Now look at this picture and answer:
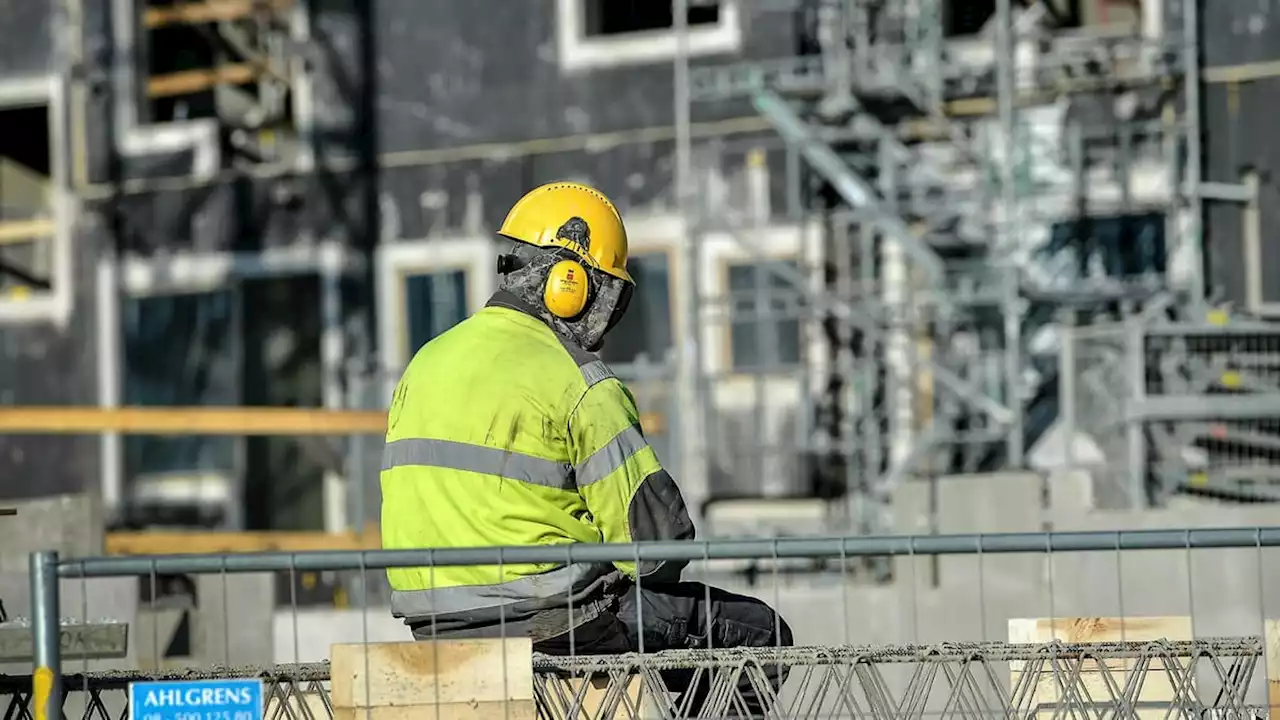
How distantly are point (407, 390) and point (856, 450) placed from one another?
10908mm

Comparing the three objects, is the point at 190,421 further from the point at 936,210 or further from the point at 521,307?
the point at 521,307

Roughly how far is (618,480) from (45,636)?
1.65 metres

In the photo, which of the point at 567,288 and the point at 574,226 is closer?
the point at 567,288

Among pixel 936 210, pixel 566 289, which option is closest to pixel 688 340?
pixel 936 210

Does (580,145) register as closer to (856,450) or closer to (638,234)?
(638,234)

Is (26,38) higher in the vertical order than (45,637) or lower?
higher

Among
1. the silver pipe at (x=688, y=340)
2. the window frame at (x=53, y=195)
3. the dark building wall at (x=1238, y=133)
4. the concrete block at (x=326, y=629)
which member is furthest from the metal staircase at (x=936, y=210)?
the window frame at (x=53, y=195)

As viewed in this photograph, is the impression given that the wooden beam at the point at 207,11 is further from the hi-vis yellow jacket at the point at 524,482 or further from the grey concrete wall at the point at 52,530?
the hi-vis yellow jacket at the point at 524,482

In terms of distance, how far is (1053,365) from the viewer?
16906mm

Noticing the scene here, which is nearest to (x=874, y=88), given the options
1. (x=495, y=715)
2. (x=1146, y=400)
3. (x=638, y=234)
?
(x=638, y=234)

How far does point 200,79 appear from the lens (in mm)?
20391

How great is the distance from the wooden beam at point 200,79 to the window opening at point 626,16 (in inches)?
125

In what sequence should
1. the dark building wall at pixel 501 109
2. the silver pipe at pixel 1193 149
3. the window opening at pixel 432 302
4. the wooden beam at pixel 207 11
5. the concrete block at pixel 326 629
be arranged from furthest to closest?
the wooden beam at pixel 207 11 < the window opening at pixel 432 302 < the dark building wall at pixel 501 109 < the silver pipe at pixel 1193 149 < the concrete block at pixel 326 629

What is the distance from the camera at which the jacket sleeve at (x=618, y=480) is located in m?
6.27
